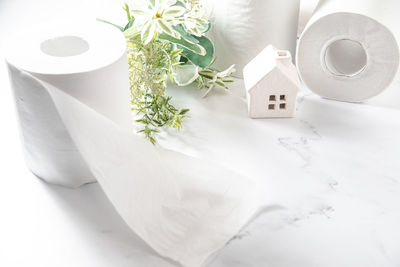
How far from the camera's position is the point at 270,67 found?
32.7 inches

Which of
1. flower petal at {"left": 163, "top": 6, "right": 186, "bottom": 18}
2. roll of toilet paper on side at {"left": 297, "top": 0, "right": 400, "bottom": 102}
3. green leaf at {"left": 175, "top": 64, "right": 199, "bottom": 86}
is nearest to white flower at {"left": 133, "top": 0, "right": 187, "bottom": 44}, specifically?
flower petal at {"left": 163, "top": 6, "right": 186, "bottom": 18}

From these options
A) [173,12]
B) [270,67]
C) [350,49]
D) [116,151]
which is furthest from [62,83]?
[350,49]

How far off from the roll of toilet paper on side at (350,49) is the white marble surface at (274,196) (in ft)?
0.13

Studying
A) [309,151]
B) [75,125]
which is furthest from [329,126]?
[75,125]

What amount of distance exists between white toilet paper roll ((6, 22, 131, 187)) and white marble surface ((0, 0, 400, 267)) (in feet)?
0.17

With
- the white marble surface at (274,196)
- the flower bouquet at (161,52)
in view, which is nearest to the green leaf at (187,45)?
the flower bouquet at (161,52)

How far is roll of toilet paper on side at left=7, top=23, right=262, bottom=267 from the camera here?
666 mm

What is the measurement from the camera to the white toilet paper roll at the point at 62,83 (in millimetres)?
669

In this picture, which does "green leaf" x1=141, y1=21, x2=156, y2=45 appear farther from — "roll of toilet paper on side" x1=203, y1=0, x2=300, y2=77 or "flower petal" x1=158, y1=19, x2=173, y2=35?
"roll of toilet paper on side" x1=203, y1=0, x2=300, y2=77

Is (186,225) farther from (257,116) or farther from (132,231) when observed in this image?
(257,116)

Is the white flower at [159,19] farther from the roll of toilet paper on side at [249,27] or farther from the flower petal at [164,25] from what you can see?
the roll of toilet paper on side at [249,27]

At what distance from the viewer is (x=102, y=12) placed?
99 centimetres

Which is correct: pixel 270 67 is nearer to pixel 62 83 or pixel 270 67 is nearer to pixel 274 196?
pixel 274 196

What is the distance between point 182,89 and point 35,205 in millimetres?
348
